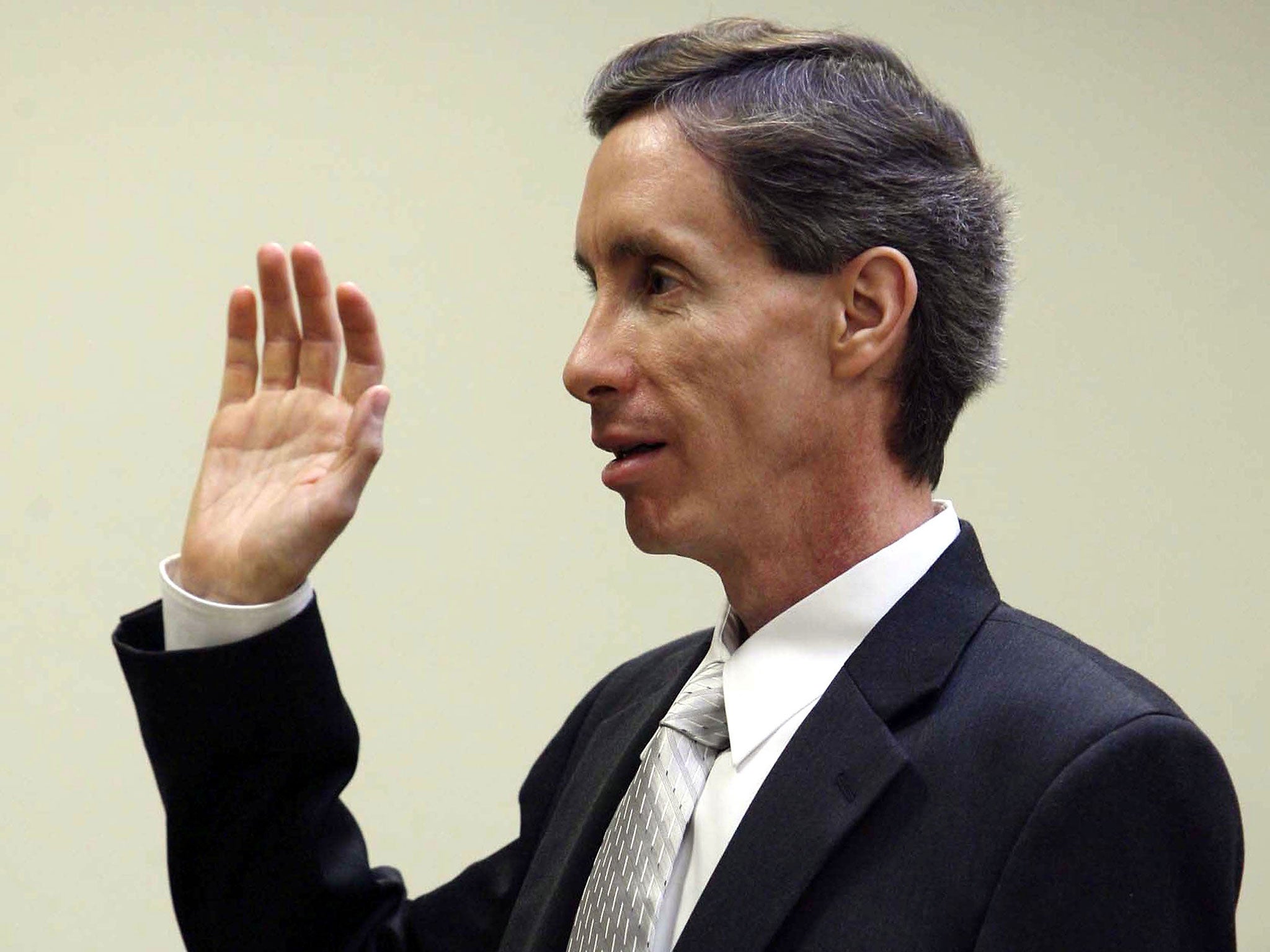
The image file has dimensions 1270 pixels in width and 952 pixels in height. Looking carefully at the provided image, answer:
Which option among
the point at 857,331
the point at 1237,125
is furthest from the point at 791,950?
the point at 1237,125

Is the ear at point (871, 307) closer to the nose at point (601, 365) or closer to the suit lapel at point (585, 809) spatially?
the nose at point (601, 365)

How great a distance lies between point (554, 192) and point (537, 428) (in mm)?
401

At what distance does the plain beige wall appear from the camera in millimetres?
2457

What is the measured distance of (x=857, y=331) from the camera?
131 centimetres

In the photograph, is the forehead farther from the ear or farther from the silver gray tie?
the silver gray tie

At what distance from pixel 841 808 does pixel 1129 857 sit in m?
0.21

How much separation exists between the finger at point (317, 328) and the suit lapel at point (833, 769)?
21.4 inches

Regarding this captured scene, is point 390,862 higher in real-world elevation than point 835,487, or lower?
lower

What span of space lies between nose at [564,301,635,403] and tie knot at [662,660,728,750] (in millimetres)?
261

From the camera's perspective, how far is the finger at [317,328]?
4.66 feet

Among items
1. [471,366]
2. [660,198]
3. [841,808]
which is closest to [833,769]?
[841,808]

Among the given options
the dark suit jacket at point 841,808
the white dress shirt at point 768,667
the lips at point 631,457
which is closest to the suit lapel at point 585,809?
the dark suit jacket at point 841,808

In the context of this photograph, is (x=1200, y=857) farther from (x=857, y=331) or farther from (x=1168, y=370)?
(x=1168, y=370)

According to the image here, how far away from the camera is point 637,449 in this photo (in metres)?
1.33
